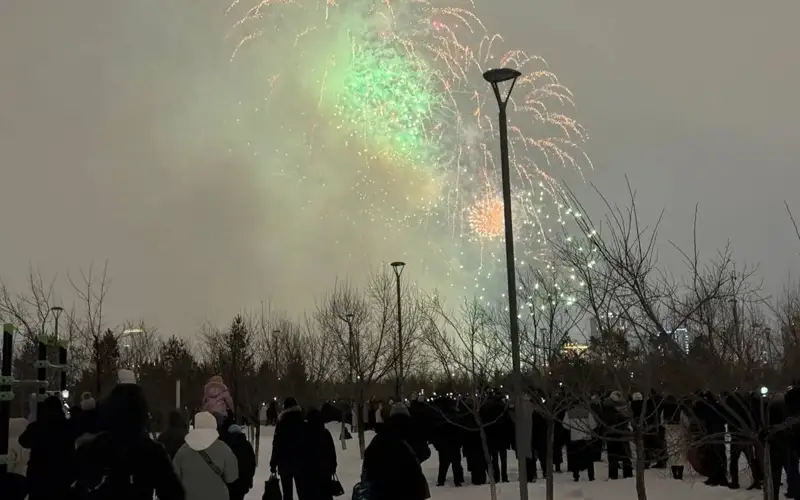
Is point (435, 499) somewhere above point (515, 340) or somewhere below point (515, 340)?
below

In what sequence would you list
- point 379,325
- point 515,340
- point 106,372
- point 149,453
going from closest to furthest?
point 149,453
point 515,340
point 106,372
point 379,325

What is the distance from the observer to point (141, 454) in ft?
18.4

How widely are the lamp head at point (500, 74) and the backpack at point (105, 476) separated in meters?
8.89

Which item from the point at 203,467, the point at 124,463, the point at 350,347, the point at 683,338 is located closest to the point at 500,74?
the point at 683,338

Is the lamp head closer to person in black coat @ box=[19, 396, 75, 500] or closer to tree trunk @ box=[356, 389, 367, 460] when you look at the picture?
person in black coat @ box=[19, 396, 75, 500]

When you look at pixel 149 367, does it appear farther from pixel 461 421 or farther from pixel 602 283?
pixel 602 283

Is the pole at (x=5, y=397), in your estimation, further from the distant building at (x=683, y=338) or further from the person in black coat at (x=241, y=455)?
the distant building at (x=683, y=338)

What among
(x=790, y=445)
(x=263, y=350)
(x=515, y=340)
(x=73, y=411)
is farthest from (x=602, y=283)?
(x=263, y=350)

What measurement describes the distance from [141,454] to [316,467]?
651 cm

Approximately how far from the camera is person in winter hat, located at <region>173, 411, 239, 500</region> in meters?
7.68

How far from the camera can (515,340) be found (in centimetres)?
1134

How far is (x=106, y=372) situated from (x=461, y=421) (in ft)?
47.3

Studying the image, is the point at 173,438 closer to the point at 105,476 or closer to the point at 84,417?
the point at 84,417

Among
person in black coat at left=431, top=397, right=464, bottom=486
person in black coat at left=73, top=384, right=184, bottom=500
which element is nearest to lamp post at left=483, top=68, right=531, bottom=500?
person in black coat at left=431, top=397, right=464, bottom=486
